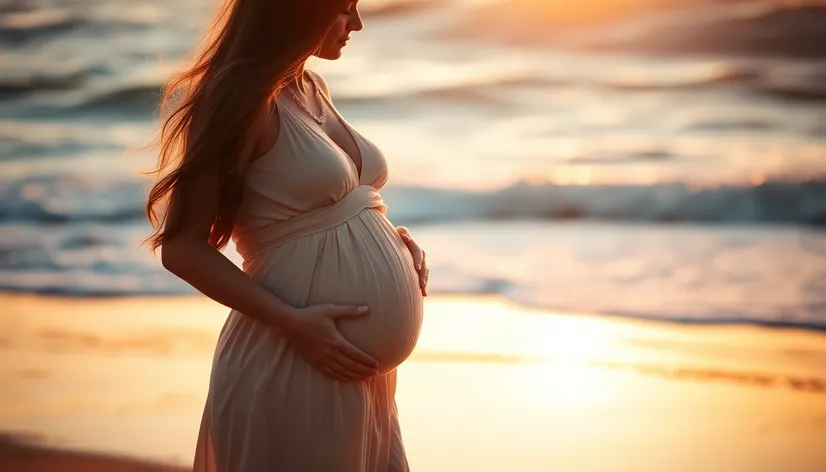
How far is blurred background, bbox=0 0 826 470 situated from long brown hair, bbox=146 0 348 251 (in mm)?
739

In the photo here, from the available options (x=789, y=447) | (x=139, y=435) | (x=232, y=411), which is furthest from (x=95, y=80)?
(x=232, y=411)

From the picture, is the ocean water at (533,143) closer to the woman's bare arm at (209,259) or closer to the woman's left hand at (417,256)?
the woman's bare arm at (209,259)

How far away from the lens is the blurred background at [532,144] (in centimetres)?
778

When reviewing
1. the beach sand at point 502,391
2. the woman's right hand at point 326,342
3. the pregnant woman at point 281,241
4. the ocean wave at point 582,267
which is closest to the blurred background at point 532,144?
the ocean wave at point 582,267

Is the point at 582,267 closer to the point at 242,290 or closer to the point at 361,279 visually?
the point at 361,279

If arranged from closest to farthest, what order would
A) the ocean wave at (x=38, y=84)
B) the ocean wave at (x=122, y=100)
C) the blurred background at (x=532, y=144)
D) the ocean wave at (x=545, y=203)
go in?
the blurred background at (x=532, y=144), the ocean wave at (x=545, y=203), the ocean wave at (x=122, y=100), the ocean wave at (x=38, y=84)

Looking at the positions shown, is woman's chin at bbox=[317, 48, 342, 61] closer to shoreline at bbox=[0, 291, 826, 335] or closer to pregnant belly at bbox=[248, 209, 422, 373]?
pregnant belly at bbox=[248, 209, 422, 373]

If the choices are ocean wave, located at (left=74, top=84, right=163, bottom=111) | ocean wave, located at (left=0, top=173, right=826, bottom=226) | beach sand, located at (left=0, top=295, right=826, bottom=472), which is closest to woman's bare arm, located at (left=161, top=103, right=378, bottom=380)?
beach sand, located at (left=0, top=295, right=826, bottom=472)

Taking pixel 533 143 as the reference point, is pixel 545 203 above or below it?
above

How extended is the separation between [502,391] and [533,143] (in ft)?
30.6

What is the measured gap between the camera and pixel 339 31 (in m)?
Answer: 2.38

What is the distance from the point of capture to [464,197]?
11.4 metres

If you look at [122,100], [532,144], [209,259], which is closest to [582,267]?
[209,259]

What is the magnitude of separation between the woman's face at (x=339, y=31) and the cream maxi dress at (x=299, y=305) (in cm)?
14
